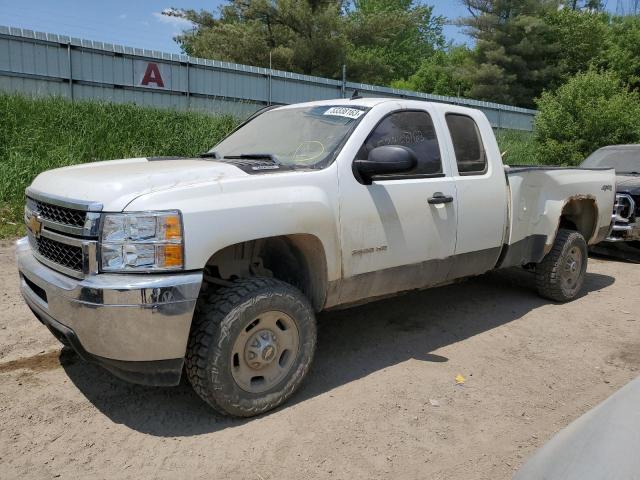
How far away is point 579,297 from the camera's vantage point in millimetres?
6215

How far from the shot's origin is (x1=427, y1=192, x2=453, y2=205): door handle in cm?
411

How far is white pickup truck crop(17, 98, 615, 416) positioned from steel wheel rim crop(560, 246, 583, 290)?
4.19 feet

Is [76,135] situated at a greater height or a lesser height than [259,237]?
greater

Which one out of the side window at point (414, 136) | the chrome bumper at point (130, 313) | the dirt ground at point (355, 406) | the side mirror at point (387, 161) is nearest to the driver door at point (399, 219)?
the side window at point (414, 136)

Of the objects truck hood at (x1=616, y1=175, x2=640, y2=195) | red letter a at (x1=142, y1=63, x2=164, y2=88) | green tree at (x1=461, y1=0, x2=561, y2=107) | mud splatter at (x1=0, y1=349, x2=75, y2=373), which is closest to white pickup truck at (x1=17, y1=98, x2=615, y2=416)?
mud splatter at (x1=0, y1=349, x2=75, y2=373)

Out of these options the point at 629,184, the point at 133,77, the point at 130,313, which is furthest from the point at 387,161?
the point at 133,77

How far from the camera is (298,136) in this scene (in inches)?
159

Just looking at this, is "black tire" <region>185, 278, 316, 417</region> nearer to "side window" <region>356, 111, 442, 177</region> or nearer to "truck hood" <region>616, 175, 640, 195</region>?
"side window" <region>356, 111, 442, 177</region>

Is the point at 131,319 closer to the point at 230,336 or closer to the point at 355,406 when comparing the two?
the point at 230,336

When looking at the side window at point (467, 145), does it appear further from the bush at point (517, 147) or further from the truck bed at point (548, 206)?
the bush at point (517, 147)

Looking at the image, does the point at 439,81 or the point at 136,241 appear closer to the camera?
the point at 136,241

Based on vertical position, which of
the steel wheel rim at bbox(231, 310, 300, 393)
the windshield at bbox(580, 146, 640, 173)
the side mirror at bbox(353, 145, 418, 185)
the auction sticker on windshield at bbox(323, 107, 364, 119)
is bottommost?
the steel wheel rim at bbox(231, 310, 300, 393)

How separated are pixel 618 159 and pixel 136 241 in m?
9.08

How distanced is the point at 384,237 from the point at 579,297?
3.54 meters
